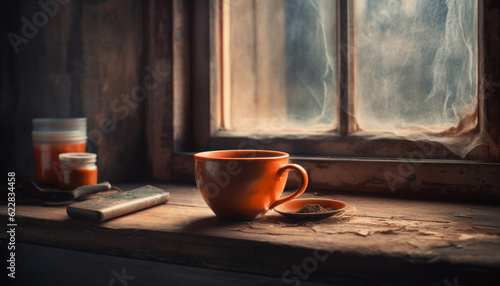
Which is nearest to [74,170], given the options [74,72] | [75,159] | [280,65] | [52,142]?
[75,159]

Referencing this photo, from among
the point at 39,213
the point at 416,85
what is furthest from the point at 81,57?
the point at 416,85

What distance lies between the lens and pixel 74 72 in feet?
3.97

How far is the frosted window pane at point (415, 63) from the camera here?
100 cm

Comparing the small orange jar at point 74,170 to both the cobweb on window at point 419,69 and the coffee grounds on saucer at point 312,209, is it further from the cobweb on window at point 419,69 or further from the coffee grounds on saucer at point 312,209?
the cobweb on window at point 419,69

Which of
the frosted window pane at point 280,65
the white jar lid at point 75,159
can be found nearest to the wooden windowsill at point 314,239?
the white jar lid at point 75,159

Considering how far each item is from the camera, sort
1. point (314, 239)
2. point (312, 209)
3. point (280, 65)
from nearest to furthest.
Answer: point (314, 239), point (312, 209), point (280, 65)

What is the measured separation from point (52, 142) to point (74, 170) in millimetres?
141

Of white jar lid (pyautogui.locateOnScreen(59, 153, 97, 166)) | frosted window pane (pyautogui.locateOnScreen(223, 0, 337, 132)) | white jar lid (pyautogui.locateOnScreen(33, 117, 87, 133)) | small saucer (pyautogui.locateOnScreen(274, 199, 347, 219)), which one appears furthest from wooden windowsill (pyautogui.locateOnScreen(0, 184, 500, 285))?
frosted window pane (pyautogui.locateOnScreen(223, 0, 337, 132))

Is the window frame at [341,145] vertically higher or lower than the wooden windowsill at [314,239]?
higher

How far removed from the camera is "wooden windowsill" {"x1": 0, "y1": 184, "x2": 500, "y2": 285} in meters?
0.60

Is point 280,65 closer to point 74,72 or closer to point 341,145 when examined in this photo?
point 341,145

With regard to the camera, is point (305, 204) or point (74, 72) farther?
point (74, 72)

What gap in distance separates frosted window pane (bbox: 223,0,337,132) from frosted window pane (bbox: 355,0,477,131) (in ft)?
0.31

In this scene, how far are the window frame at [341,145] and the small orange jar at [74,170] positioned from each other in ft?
0.81
